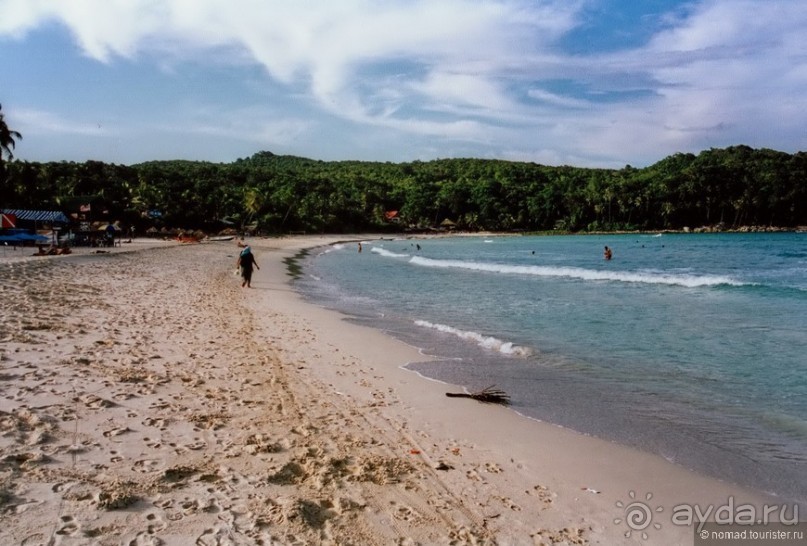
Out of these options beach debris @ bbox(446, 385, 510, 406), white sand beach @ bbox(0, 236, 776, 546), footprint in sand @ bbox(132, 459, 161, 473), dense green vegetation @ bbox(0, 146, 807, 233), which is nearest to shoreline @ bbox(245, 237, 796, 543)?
white sand beach @ bbox(0, 236, 776, 546)

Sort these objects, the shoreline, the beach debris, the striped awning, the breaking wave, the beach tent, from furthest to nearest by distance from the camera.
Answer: the striped awning < the beach tent < the breaking wave < the beach debris < the shoreline

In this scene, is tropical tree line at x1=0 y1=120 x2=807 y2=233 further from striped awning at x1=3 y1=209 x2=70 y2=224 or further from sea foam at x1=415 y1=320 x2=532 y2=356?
sea foam at x1=415 y1=320 x2=532 y2=356

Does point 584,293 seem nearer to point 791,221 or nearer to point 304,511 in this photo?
point 304,511

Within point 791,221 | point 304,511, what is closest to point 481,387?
point 304,511

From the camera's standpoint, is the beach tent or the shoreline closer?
the shoreline

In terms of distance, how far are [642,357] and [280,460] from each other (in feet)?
23.4

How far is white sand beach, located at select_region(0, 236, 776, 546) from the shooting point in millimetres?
3443

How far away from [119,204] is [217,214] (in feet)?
44.4

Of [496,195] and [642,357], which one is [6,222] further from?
[496,195]

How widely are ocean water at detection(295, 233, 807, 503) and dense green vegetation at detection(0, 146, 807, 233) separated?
58.4m

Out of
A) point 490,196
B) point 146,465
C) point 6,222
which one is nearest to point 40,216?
point 6,222

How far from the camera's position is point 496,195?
374 ft

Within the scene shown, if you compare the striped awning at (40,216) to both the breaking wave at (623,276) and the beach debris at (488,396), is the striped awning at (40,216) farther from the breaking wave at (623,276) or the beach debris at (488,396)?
the beach debris at (488,396)

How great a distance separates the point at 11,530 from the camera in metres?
3.07
